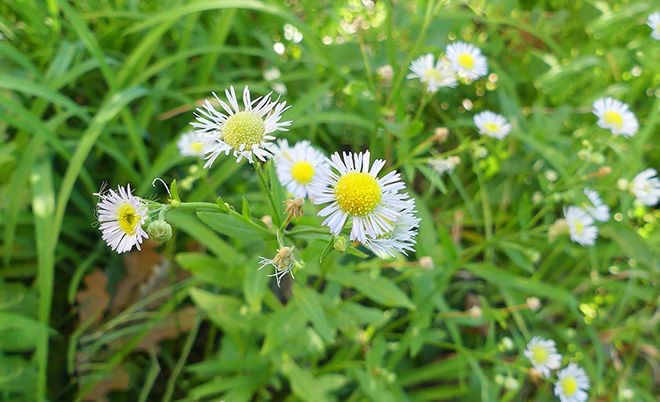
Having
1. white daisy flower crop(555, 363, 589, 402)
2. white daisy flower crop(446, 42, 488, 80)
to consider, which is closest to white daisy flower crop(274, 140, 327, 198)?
white daisy flower crop(446, 42, 488, 80)

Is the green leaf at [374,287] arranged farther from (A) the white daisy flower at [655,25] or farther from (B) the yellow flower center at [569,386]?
(A) the white daisy flower at [655,25]

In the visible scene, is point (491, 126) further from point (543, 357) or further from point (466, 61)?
point (543, 357)

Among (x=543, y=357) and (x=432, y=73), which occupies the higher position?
(x=432, y=73)

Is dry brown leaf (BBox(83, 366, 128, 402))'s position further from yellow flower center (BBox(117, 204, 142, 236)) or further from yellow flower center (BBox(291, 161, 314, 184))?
yellow flower center (BBox(117, 204, 142, 236))

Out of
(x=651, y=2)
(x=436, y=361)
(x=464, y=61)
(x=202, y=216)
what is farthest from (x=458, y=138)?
(x=202, y=216)

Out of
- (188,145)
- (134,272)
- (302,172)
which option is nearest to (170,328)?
(134,272)

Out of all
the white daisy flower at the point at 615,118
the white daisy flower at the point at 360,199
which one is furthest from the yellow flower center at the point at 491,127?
the white daisy flower at the point at 360,199
